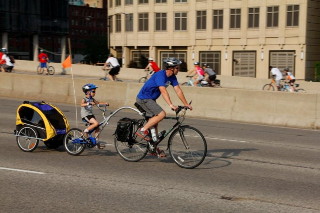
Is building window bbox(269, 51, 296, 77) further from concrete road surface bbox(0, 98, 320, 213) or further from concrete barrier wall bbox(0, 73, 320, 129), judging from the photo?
concrete road surface bbox(0, 98, 320, 213)

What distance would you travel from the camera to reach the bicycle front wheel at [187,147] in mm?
8969

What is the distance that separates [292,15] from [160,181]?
175 ft

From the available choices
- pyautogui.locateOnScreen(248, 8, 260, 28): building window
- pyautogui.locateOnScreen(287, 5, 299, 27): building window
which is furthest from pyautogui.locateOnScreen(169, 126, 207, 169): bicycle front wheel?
pyautogui.locateOnScreen(248, 8, 260, 28): building window

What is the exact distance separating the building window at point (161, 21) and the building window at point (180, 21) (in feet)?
5.70

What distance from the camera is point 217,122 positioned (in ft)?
58.7

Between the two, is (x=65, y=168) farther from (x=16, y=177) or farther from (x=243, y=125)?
(x=243, y=125)

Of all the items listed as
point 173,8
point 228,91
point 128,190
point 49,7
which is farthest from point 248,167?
point 49,7

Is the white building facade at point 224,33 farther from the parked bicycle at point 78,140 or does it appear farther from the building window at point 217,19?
the parked bicycle at point 78,140

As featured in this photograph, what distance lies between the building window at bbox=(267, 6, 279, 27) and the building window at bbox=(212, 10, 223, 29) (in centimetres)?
639

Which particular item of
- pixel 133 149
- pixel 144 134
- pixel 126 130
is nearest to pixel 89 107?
pixel 126 130

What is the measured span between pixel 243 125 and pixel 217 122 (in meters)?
1.01

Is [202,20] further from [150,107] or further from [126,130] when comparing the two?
[150,107]

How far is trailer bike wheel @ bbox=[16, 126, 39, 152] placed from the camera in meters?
10.5

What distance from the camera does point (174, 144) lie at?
927cm
